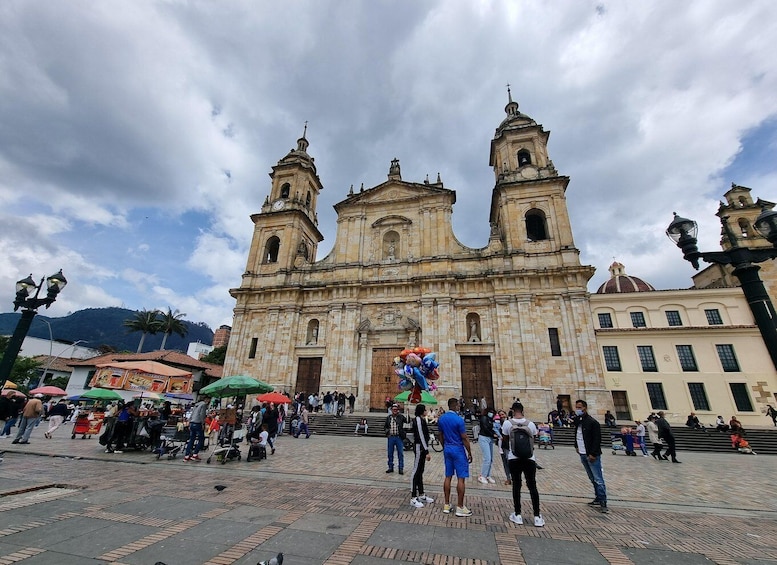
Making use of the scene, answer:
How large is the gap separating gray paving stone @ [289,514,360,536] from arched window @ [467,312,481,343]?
1942cm

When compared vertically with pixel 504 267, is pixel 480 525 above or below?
below

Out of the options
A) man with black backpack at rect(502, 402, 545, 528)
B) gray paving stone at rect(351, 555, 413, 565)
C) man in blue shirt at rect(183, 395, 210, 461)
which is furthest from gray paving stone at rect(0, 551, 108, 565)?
man in blue shirt at rect(183, 395, 210, 461)

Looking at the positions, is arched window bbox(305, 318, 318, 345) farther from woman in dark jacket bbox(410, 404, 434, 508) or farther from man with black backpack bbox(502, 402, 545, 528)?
man with black backpack bbox(502, 402, 545, 528)

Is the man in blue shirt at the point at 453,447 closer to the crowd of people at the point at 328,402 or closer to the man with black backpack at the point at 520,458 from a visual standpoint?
the man with black backpack at the point at 520,458

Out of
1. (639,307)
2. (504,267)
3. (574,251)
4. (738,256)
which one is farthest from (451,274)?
(738,256)

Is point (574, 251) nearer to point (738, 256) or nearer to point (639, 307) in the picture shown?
point (639, 307)

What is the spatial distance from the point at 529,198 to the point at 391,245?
1160 cm

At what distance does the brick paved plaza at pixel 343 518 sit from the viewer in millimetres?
3979

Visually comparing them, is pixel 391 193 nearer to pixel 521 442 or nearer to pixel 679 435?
pixel 679 435

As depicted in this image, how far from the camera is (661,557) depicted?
4.03 m

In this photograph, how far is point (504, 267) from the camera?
24.7 metres

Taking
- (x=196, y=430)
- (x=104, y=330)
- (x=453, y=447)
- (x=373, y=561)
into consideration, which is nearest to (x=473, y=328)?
(x=196, y=430)

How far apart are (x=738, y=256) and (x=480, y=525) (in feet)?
17.4

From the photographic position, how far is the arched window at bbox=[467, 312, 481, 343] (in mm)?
23586
